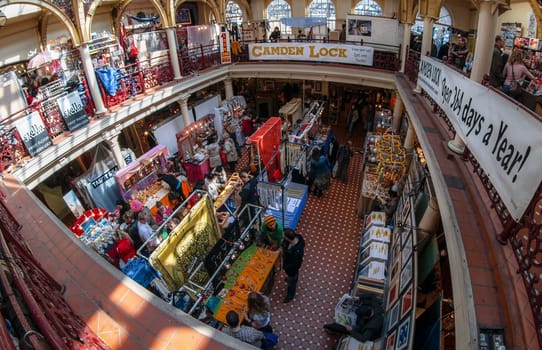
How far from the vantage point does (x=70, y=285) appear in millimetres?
3699

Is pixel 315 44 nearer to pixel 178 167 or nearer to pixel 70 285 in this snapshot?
pixel 178 167

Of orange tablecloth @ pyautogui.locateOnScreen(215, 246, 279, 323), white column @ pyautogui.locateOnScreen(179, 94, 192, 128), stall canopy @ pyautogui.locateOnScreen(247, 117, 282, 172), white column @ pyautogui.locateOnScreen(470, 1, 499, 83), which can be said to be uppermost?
white column @ pyautogui.locateOnScreen(470, 1, 499, 83)

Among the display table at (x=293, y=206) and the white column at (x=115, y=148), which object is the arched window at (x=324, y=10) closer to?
the display table at (x=293, y=206)

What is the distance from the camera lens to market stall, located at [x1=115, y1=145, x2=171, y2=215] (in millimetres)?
10781

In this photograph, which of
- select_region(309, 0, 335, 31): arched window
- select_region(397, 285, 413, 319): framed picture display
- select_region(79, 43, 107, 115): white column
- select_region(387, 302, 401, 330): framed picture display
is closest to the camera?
select_region(397, 285, 413, 319): framed picture display

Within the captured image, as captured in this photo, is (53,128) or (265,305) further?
(53,128)


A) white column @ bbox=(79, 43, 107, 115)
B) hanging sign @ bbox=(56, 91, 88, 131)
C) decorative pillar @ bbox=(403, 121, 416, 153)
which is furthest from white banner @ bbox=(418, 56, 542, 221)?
white column @ bbox=(79, 43, 107, 115)

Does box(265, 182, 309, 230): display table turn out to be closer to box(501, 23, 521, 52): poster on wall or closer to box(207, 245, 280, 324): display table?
box(207, 245, 280, 324): display table

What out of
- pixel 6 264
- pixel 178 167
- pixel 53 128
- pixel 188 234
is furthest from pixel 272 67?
pixel 6 264

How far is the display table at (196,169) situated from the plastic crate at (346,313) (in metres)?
7.88

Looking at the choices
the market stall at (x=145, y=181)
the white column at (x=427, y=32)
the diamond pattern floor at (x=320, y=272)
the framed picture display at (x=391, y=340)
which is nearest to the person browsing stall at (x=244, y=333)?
the diamond pattern floor at (x=320, y=272)

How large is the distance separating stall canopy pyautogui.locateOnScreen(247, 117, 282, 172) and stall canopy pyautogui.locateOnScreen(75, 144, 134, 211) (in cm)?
520

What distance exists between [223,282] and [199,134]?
867cm

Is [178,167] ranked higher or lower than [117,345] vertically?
lower
